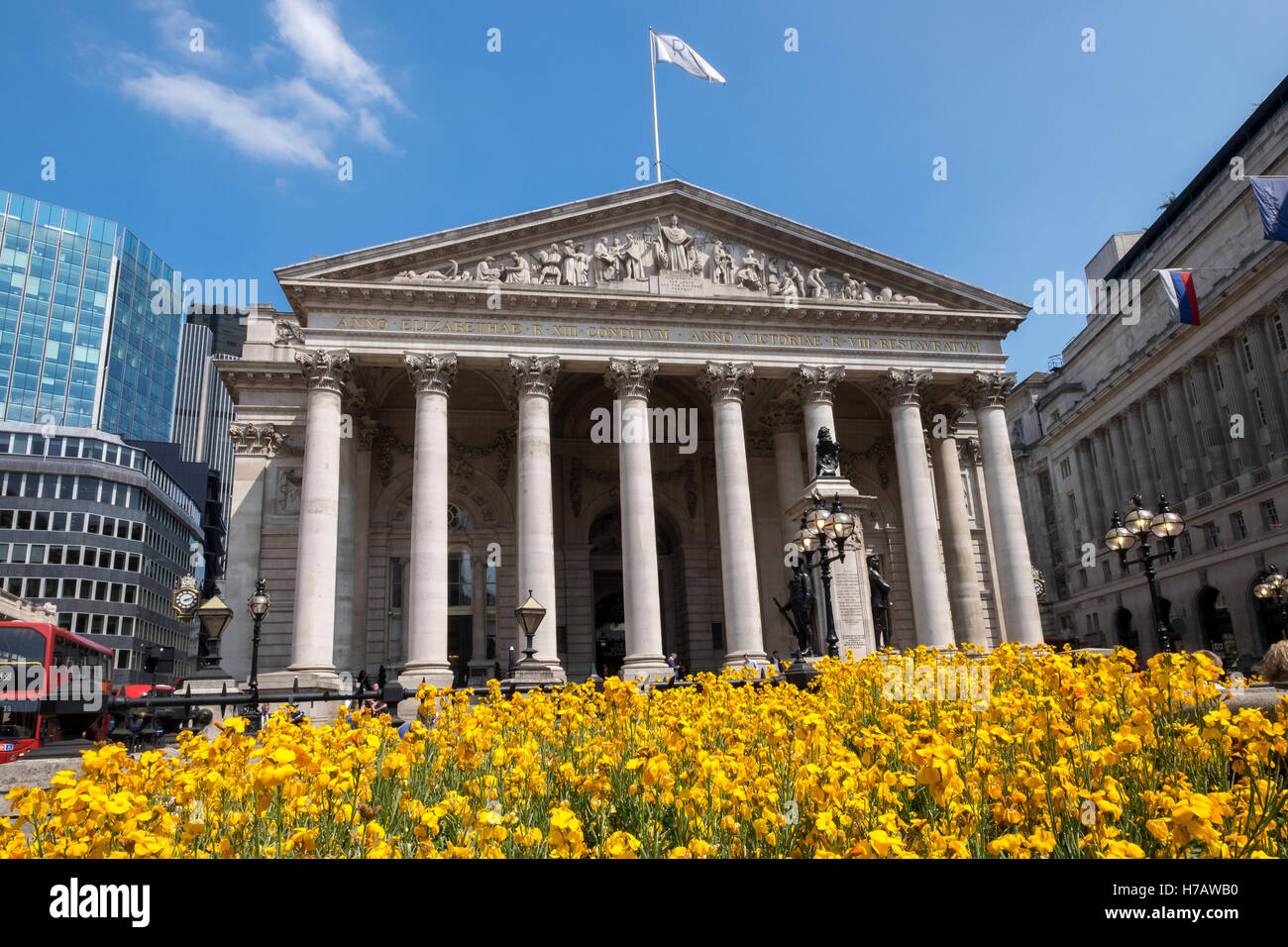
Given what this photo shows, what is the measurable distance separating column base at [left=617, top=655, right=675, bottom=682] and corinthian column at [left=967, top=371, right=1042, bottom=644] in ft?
48.0

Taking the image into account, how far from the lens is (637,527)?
3200 centimetres

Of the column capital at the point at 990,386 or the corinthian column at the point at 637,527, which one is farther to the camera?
the column capital at the point at 990,386

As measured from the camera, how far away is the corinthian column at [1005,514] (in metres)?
34.6

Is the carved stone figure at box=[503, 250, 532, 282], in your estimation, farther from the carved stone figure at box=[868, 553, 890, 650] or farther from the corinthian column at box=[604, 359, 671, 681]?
the carved stone figure at box=[868, 553, 890, 650]

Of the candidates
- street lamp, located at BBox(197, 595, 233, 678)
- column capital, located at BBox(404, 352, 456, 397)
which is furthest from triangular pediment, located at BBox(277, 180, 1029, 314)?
street lamp, located at BBox(197, 595, 233, 678)

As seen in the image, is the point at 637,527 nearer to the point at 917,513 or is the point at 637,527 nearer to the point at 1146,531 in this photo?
the point at 917,513

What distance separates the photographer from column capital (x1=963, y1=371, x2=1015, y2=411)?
1455 inches

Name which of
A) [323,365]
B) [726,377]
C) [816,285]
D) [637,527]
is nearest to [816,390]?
[726,377]

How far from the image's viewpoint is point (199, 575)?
123875 millimetres

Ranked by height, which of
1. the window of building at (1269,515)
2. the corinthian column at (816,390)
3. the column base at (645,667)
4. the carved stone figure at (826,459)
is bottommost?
the column base at (645,667)

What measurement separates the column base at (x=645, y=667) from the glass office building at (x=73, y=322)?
12046 centimetres

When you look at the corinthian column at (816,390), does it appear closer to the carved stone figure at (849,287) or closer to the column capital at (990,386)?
the carved stone figure at (849,287)

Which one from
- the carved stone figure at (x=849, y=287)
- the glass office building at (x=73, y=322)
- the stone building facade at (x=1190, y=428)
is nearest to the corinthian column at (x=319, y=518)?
the carved stone figure at (x=849, y=287)

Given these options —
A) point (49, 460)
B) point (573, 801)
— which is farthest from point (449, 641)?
point (49, 460)
